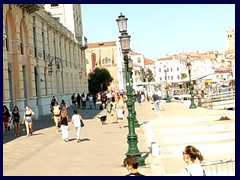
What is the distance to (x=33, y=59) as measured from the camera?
94.2 feet

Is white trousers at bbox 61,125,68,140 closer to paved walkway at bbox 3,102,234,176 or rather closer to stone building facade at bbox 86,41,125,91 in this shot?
paved walkway at bbox 3,102,234,176

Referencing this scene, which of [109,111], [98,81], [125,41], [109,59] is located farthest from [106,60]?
[125,41]

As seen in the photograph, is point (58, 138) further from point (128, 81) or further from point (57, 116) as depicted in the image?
point (128, 81)

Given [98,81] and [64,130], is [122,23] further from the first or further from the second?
[98,81]

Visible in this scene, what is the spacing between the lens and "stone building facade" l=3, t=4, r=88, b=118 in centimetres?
2419

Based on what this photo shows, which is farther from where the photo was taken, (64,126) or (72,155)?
(64,126)

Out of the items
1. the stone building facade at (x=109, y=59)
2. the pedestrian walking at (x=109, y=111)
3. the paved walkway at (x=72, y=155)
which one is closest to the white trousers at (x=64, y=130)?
the paved walkway at (x=72, y=155)

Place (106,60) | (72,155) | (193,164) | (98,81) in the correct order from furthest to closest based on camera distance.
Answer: (106,60) → (98,81) → (72,155) → (193,164)

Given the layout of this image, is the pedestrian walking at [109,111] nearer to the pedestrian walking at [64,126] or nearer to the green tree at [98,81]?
the pedestrian walking at [64,126]

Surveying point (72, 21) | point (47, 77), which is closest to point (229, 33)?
point (72, 21)

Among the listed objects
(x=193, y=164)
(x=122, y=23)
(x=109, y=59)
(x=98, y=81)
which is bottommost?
(x=193, y=164)
